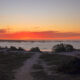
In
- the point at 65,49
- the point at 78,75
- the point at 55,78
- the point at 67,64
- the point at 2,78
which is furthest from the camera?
the point at 65,49

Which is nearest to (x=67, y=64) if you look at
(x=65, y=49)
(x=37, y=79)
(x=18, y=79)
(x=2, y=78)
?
(x=37, y=79)

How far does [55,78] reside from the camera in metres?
15.8

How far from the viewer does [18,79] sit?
15.6 metres

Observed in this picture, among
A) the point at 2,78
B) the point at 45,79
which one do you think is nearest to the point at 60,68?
the point at 45,79

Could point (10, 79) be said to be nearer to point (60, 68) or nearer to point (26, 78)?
point (26, 78)

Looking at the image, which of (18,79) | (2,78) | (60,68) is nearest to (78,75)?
(60,68)

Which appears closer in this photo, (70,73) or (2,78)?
(2,78)

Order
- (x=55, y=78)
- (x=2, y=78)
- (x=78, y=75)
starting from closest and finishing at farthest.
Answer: (x=2, y=78)
(x=55, y=78)
(x=78, y=75)

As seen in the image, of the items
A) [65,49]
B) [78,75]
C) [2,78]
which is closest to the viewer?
[2,78]

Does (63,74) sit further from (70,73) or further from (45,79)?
(45,79)

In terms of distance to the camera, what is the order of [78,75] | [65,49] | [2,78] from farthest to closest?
1. [65,49]
2. [78,75]
3. [2,78]

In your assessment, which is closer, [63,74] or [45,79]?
[45,79]

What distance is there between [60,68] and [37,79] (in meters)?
3.95

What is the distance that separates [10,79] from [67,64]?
232 inches
